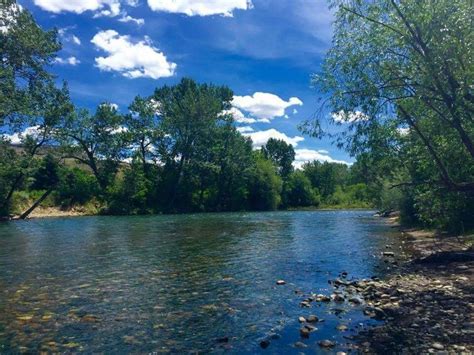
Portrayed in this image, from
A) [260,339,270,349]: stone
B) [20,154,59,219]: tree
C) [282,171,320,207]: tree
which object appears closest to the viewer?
[260,339,270,349]: stone

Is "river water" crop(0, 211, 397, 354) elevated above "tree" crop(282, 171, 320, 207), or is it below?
below

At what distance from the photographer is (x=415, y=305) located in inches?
437

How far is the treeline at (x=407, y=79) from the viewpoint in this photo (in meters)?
12.1

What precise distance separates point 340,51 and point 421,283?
28.8 feet

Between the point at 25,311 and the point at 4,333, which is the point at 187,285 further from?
the point at 4,333

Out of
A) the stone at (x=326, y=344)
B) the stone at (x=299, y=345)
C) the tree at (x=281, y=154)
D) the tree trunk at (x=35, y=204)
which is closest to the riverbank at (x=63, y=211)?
the tree trunk at (x=35, y=204)

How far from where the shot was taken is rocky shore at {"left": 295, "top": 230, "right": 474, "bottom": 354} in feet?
27.5

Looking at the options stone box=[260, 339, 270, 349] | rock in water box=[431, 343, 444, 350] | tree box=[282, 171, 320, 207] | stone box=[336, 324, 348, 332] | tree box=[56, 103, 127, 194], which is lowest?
stone box=[260, 339, 270, 349]

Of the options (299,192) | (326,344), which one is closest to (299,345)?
(326,344)

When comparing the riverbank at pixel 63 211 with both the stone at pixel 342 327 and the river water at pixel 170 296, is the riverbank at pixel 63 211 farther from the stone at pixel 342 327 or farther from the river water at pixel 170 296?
the stone at pixel 342 327

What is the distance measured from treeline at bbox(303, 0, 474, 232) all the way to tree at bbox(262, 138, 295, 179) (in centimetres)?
12357

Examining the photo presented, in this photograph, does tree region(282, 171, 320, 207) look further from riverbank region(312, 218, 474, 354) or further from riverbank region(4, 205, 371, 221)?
riverbank region(312, 218, 474, 354)

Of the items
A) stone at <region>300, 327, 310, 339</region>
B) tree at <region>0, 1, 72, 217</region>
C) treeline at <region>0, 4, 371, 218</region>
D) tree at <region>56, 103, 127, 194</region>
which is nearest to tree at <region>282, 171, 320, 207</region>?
treeline at <region>0, 4, 371, 218</region>

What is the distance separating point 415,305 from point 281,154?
5191 inches
